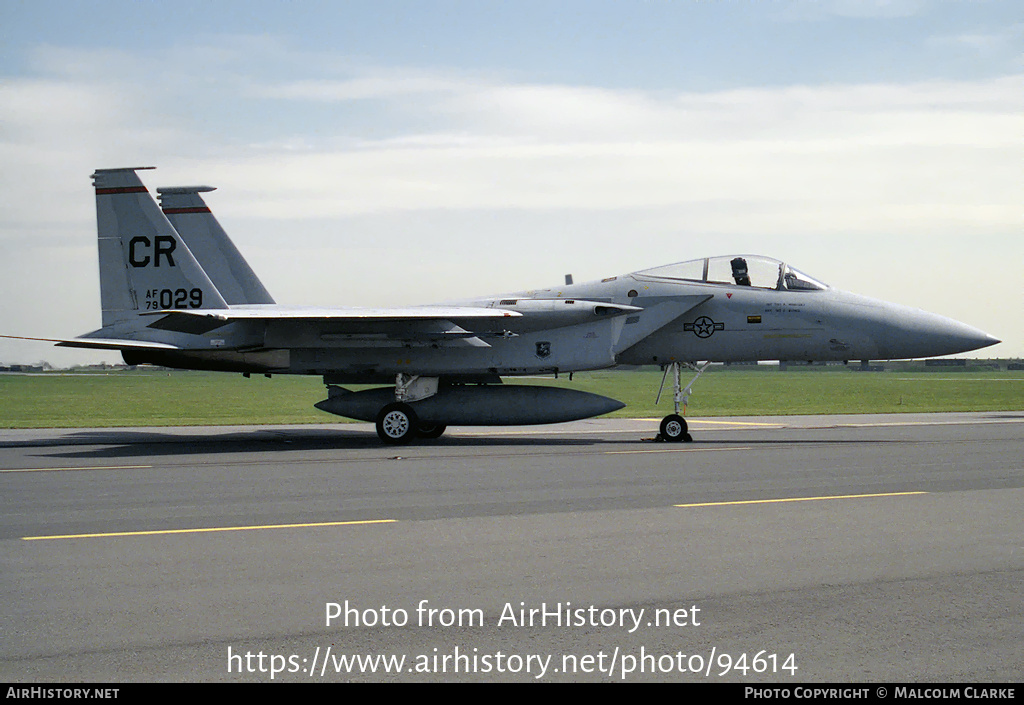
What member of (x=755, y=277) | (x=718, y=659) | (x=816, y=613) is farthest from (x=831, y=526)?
(x=755, y=277)

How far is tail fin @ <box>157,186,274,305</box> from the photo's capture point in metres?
21.3

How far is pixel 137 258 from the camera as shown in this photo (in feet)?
64.0

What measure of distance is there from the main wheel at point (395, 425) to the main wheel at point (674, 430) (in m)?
4.68

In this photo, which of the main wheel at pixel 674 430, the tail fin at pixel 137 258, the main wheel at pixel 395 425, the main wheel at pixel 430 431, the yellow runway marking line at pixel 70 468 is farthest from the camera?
the main wheel at pixel 430 431

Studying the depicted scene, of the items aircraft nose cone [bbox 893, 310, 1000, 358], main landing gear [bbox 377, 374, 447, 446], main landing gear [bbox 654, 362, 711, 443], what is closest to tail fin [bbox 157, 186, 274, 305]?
main landing gear [bbox 377, 374, 447, 446]

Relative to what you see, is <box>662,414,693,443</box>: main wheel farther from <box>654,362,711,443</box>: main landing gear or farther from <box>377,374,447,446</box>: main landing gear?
<box>377,374,447,446</box>: main landing gear

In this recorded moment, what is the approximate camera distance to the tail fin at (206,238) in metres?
21.3

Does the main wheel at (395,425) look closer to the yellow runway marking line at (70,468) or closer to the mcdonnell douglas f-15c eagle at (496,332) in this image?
the mcdonnell douglas f-15c eagle at (496,332)

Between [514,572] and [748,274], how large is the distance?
537 inches

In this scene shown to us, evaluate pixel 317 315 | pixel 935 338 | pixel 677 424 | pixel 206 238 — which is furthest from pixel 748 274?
pixel 206 238

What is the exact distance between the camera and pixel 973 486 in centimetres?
1107

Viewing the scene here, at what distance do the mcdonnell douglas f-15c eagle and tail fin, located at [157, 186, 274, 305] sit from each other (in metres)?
1.61

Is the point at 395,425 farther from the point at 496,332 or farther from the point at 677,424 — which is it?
the point at 677,424

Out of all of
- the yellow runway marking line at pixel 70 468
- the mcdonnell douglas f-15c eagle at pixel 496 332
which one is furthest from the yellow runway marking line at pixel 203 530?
the mcdonnell douglas f-15c eagle at pixel 496 332
